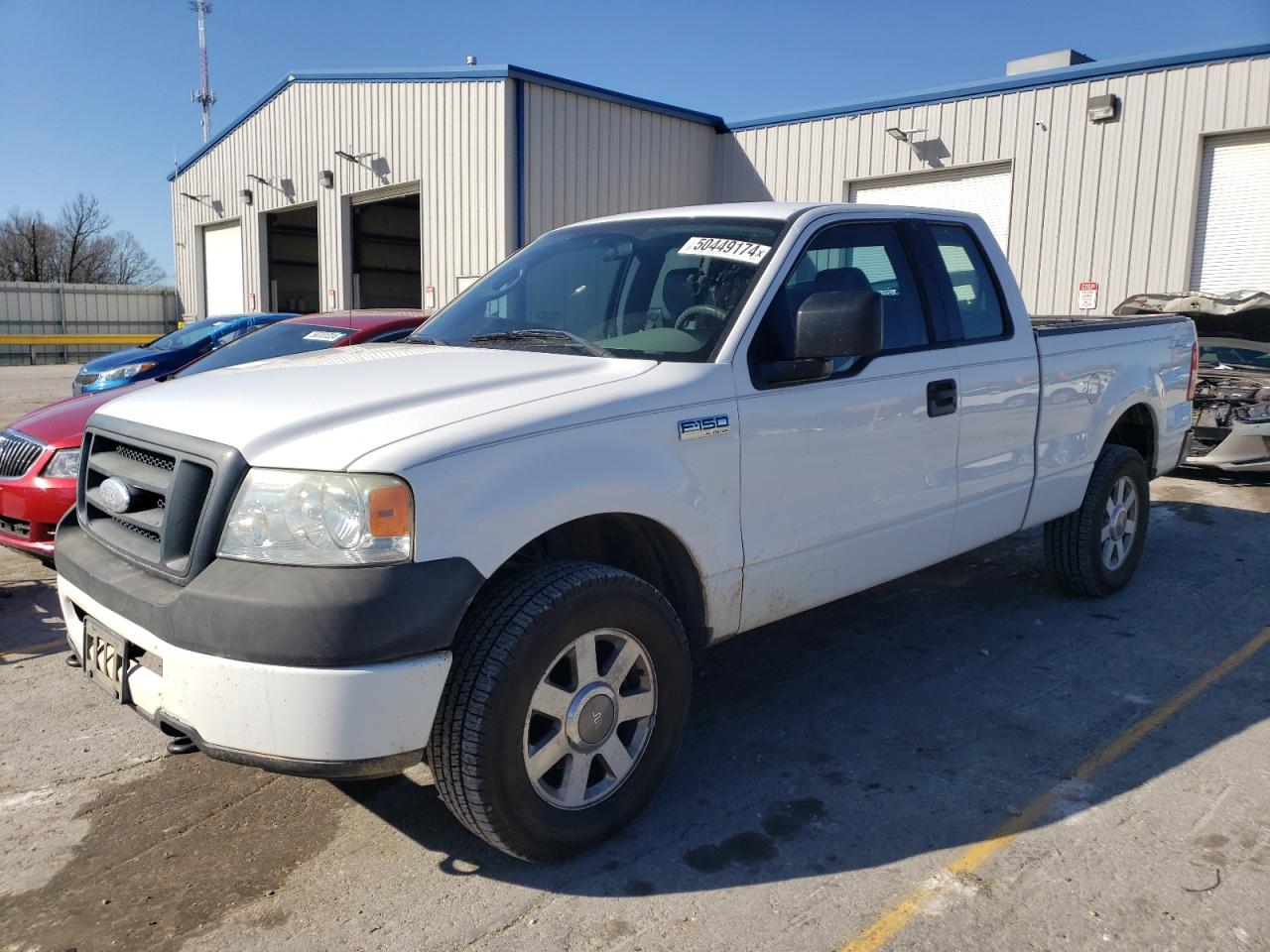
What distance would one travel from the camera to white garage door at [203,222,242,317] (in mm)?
24844

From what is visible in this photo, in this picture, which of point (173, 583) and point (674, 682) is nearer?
point (173, 583)

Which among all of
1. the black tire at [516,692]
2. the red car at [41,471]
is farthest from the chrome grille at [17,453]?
the black tire at [516,692]

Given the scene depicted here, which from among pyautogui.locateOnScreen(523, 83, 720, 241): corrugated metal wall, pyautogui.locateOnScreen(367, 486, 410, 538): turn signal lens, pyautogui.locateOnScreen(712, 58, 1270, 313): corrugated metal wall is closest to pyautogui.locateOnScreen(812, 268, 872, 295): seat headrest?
pyautogui.locateOnScreen(367, 486, 410, 538): turn signal lens

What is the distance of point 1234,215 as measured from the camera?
13180 millimetres

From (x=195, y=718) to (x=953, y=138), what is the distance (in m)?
15.4

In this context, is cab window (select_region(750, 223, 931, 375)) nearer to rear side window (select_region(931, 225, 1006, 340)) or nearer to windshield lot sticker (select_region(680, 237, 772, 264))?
windshield lot sticker (select_region(680, 237, 772, 264))

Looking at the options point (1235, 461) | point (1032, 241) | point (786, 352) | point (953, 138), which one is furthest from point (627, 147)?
point (786, 352)

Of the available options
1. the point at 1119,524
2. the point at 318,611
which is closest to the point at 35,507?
the point at 318,611

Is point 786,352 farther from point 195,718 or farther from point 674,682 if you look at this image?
point 195,718

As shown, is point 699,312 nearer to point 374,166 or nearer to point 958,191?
point 958,191

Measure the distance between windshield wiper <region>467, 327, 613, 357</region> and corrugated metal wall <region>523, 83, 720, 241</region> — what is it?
1321 cm

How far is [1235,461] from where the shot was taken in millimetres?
8812

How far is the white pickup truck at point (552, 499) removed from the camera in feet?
8.36

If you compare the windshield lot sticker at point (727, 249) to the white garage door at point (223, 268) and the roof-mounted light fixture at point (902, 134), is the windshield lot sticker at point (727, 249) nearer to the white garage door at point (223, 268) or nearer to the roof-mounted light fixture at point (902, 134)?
the roof-mounted light fixture at point (902, 134)
